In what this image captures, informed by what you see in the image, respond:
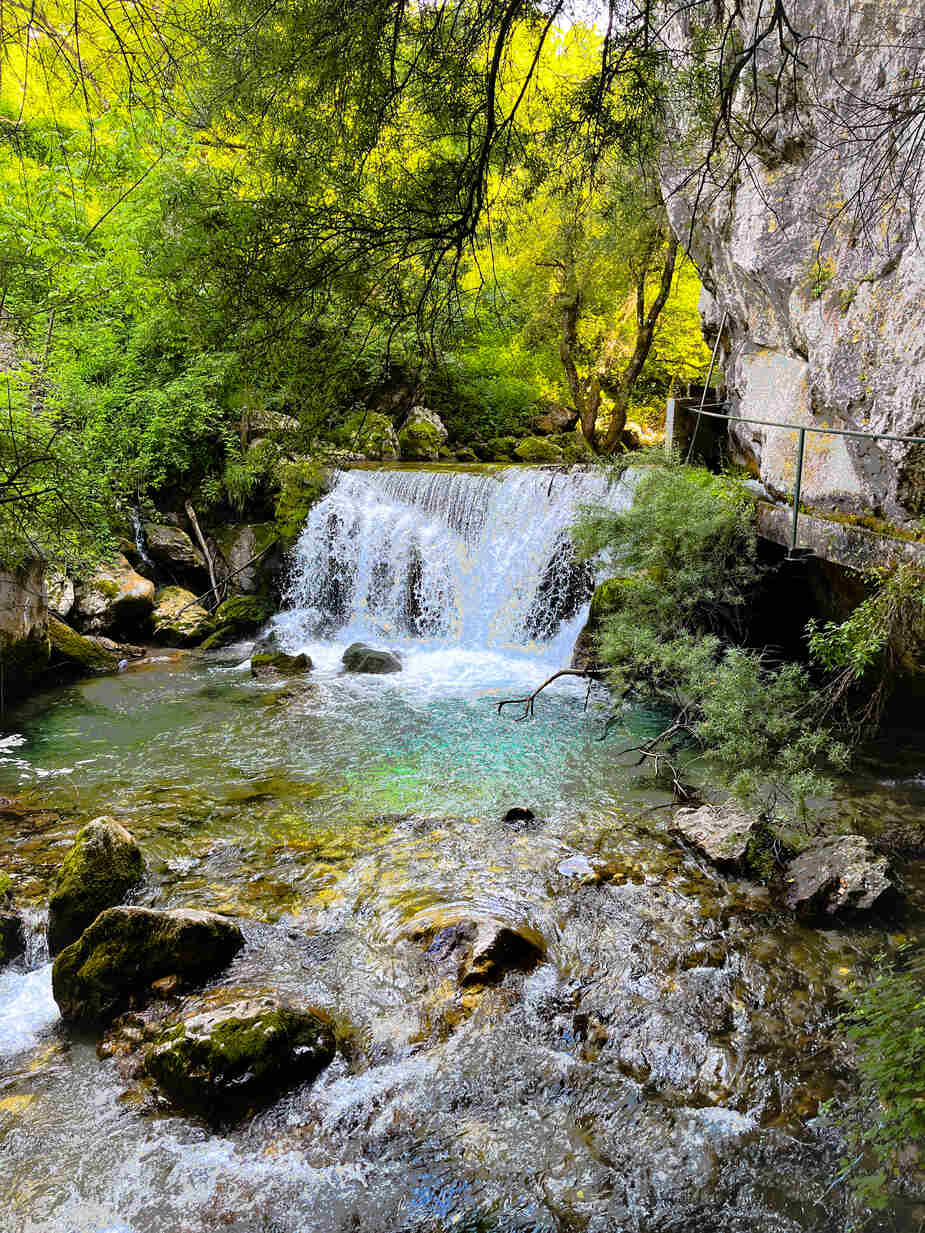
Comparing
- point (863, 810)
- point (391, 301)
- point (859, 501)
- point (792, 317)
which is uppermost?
point (792, 317)

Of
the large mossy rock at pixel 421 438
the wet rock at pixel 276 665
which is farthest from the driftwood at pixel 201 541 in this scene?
the large mossy rock at pixel 421 438

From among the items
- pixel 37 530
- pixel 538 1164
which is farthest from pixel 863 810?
pixel 37 530

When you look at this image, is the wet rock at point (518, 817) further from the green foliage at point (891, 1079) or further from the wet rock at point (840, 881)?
the green foliage at point (891, 1079)

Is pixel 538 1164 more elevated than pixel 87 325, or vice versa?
pixel 87 325

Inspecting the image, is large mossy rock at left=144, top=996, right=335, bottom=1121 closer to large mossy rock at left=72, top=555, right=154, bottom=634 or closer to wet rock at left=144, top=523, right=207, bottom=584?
large mossy rock at left=72, top=555, right=154, bottom=634

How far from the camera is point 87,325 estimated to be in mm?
12930

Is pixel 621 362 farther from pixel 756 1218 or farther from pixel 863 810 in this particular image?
pixel 756 1218

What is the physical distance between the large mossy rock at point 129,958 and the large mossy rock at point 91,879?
1.19 ft

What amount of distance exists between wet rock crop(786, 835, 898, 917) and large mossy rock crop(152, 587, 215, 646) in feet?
32.5

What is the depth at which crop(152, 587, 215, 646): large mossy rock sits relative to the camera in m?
12.7

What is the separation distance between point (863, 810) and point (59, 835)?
6.49 m

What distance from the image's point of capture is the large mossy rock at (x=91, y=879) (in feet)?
16.3

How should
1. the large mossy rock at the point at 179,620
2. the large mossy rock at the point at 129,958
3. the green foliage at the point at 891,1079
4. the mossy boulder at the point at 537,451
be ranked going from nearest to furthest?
the green foliage at the point at 891,1079, the large mossy rock at the point at 129,958, the large mossy rock at the point at 179,620, the mossy boulder at the point at 537,451

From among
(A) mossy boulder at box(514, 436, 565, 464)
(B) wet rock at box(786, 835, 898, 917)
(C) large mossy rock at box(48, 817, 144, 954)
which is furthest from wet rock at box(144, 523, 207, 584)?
(B) wet rock at box(786, 835, 898, 917)
